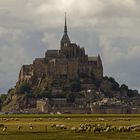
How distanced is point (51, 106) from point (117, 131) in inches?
5948

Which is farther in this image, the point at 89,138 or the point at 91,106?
the point at 91,106

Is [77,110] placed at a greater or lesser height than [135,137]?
greater

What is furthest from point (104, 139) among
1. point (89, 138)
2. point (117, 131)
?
point (117, 131)

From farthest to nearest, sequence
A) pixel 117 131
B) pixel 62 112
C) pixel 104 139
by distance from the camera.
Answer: pixel 62 112 < pixel 117 131 < pixel 104 139

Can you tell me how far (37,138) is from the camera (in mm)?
41719

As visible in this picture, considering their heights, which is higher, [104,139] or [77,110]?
[77,110]

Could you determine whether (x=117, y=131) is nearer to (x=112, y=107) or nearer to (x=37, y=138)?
(x=37, y=138)

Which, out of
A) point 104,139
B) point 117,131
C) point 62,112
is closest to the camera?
point 104,139

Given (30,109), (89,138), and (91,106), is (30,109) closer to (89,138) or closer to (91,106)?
(91,106)

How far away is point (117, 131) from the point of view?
161 feet

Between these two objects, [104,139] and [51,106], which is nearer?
[104,139]

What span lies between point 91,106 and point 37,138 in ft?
513

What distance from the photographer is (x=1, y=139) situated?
4138 cm

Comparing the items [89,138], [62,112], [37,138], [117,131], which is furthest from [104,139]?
[62,112]
